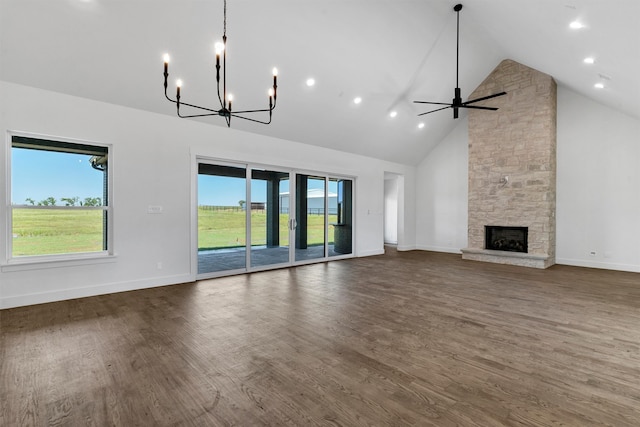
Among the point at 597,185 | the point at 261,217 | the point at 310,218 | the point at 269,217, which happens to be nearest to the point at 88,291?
the point at 261,217

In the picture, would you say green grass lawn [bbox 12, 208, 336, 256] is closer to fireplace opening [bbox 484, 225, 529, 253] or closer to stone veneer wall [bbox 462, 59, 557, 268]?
stone veneer wall [bbox 462, 59, 557, 268]

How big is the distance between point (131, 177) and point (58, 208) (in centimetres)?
103

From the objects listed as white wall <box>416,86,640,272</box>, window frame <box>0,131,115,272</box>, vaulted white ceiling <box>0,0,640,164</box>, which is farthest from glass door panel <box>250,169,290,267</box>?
white wall <box>416,86,640,272</box>

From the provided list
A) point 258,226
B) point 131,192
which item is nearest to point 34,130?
A: point 131,192

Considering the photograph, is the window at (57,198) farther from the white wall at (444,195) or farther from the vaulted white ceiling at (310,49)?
the white wall at (444,195)

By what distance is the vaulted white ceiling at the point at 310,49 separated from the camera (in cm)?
350

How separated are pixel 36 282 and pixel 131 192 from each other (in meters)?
1.67

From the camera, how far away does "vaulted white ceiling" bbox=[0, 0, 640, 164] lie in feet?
11.5

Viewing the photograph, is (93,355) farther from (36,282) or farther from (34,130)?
(34,130)

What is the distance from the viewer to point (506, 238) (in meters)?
7.42

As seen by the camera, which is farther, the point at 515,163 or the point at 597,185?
the point at 515,163

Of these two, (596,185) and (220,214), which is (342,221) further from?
(596,185)

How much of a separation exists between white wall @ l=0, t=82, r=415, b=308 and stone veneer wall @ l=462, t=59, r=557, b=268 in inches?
223

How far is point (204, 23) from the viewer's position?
12.7ft
